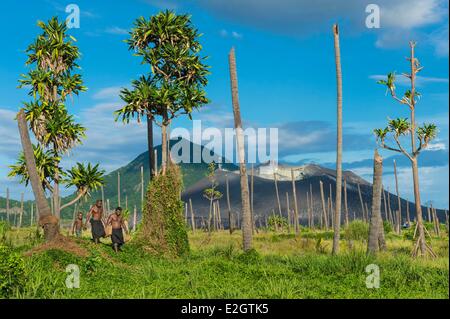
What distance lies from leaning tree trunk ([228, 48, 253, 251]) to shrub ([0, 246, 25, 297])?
11.7 m

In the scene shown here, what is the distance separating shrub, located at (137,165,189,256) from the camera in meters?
23.0

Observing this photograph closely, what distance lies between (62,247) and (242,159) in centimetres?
841

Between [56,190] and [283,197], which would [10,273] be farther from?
[283,197]

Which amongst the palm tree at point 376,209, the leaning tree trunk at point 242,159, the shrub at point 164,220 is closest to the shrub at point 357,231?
the palm tree at point 376,209

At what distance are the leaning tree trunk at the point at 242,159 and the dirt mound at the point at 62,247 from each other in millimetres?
6959

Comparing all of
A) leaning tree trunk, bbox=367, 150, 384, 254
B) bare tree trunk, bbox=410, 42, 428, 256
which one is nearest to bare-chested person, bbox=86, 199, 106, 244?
leaning tree trunk, bbox=367, 150, 384, 254

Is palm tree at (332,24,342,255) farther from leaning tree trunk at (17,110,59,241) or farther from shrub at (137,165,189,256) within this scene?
leaning tree trunk at (17,110,59,241)

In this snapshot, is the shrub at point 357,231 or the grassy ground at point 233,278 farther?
the shrub at point 357,231

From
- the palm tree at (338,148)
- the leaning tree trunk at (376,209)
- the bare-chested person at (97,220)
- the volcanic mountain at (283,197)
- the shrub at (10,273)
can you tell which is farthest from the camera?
the volcanic mountain at (283,197)

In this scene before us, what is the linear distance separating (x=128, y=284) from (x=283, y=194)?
138224 mm

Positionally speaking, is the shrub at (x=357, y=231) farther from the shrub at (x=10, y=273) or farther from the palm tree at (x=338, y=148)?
the shrub at (x=10, y=273)

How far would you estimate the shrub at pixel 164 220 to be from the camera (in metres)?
23.0

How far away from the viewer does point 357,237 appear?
38.8m

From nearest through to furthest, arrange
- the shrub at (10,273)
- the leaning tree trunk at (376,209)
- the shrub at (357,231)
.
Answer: the shrub at (10,273), the leaning tree trunk at (376,209), the shrub at (357,231)
